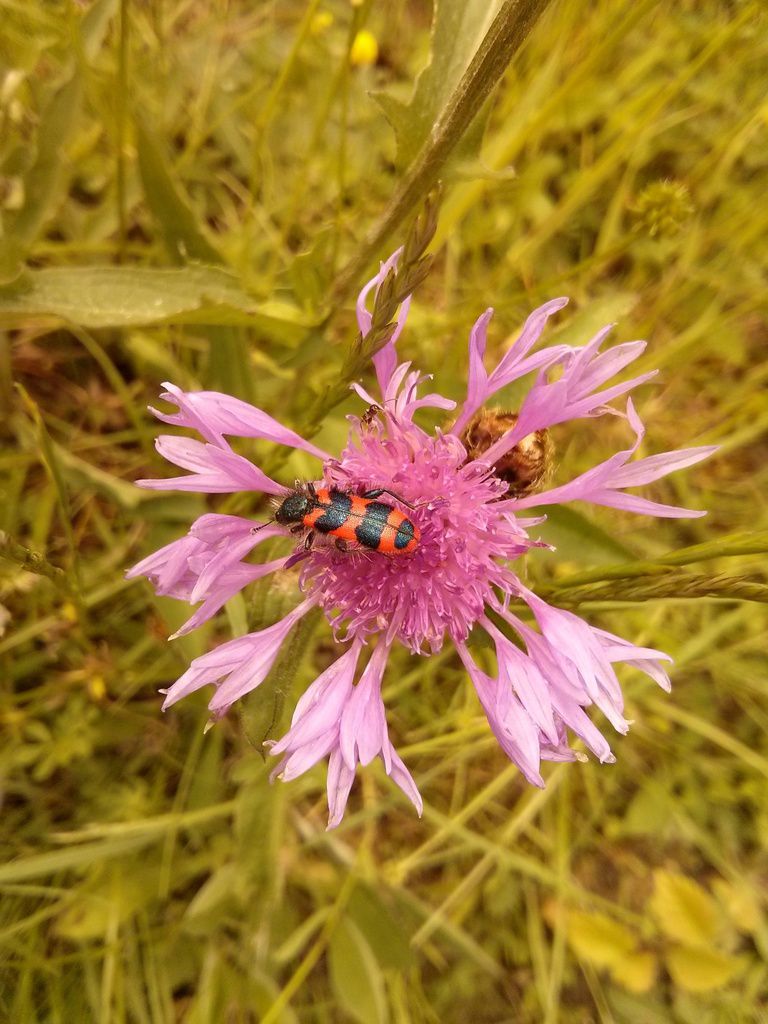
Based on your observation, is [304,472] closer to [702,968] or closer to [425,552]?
[425,552]

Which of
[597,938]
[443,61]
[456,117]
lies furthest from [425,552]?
[597,938]

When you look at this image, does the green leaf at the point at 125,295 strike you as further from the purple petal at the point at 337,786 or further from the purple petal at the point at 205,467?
the purple petal at the point at 337,786

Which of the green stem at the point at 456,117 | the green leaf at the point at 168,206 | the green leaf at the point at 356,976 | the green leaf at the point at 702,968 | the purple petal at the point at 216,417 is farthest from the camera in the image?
the green leaf at the point at 702,968

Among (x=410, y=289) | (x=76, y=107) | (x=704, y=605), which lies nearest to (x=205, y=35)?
(x=76, y=107)

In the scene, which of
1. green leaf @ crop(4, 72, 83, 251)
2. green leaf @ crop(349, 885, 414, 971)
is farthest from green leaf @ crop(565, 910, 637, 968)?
green leaf @ crop(4, 72, 83, 251)

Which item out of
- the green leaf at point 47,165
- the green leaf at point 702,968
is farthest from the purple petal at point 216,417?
the green leaf at point 702,968

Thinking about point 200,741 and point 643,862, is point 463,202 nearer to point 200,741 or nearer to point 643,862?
point 200,741
